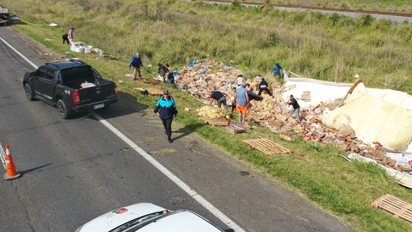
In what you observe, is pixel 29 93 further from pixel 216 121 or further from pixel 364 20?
pixel 364 20

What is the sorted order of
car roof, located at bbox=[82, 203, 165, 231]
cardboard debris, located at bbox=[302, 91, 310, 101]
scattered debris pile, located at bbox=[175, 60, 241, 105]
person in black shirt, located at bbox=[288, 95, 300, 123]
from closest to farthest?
car roof, located at bbox=[82, 203, 165, 231] < person in black shirt, located at bbox=[288, 95, 300, 123] < cardboard debris, located at bbox=[302, 91, 310, 101] < scattered debris pile, located at bbox=[175, 60, 241, 105]

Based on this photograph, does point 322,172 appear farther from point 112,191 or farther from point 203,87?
point 203,87

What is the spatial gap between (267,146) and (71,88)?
6941 millimetres

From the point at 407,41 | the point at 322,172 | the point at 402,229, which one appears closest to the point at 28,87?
the point at 322,172

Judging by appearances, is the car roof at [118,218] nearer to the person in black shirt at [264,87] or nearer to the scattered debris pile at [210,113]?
the scattered debris pile at [210,113]

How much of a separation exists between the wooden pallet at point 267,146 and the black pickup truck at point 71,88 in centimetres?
535

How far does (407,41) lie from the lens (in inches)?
957

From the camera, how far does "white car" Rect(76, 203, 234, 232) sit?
4.34 metres

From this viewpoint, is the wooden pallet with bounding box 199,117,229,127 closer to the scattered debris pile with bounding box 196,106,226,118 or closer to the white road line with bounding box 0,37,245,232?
the scattered debris pile with bounding box 196,106,226,118

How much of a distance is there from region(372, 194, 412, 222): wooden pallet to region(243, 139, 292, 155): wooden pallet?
9.76 ft

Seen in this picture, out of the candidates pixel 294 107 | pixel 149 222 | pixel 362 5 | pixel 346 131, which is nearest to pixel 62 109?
pixel 149 222

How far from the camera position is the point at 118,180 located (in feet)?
26.7

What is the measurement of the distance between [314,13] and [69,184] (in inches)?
1234

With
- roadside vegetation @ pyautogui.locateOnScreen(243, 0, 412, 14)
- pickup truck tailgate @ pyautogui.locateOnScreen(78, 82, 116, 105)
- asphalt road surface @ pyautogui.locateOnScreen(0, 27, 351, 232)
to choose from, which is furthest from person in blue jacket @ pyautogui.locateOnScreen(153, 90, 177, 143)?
roadside vegetation @ pyautogui.locateOnScreen(243, 0, 412, 14)
